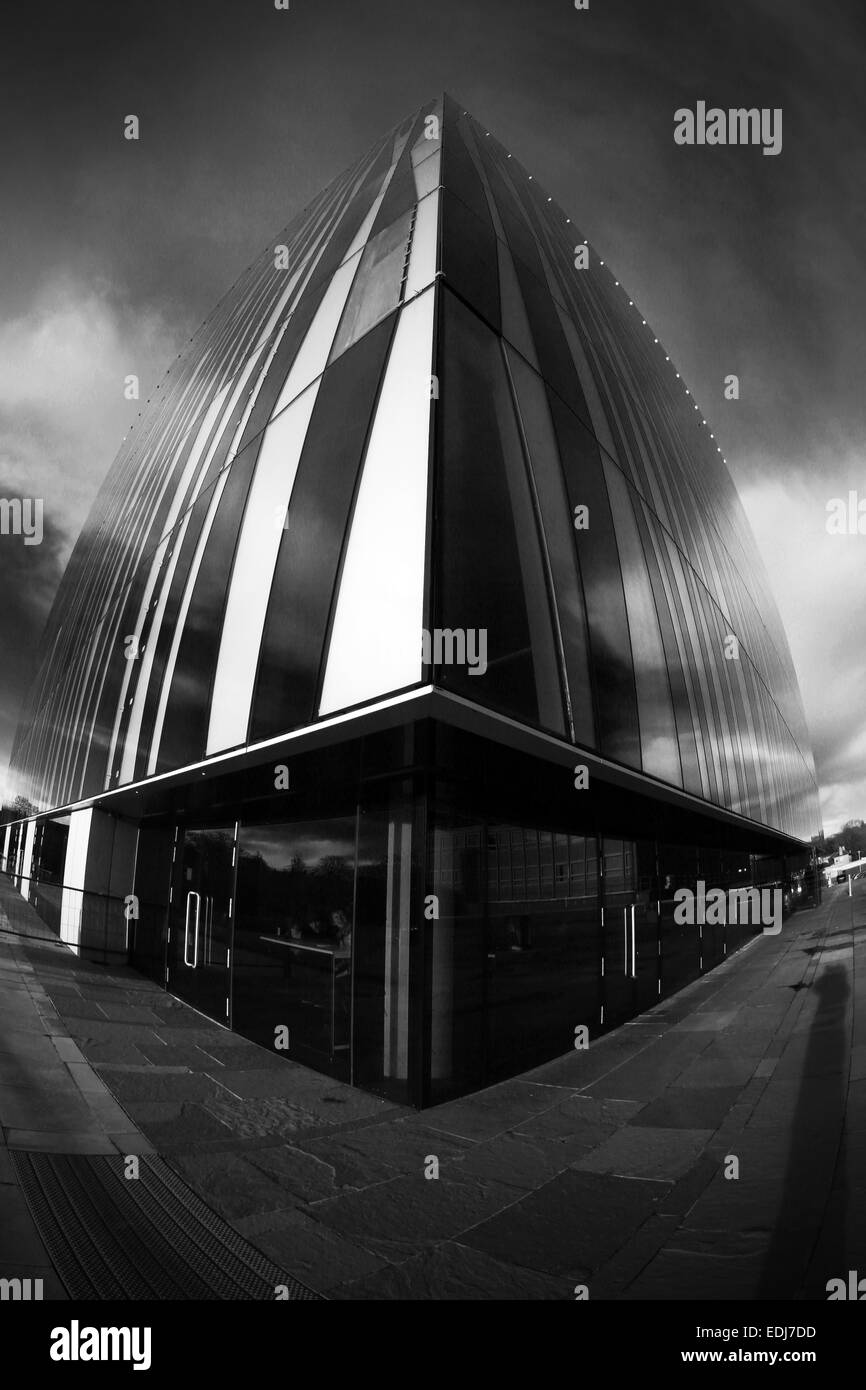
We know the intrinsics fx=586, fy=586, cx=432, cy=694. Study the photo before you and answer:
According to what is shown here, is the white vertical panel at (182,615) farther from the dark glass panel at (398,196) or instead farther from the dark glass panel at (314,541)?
the dark glass panel at (398,196)

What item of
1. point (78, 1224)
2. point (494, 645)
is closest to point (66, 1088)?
point (78, 1224)

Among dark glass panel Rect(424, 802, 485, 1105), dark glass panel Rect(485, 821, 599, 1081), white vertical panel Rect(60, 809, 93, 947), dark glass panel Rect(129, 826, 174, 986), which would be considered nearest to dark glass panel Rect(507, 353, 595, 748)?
dark glass panel Rect(485, 821, 599, 1081)

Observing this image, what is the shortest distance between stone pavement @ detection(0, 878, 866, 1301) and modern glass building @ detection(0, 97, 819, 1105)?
105 centimetres

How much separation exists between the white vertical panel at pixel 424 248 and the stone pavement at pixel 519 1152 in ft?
32.0

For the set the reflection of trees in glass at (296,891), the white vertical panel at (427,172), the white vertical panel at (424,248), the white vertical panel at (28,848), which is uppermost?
the white vertical panel at (427,172)

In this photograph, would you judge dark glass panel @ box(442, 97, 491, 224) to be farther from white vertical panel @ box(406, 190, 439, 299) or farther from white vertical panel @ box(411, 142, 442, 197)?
white vertical panel @ box(406, 190, 439, 299)

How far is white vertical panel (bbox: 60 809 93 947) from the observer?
14898mm

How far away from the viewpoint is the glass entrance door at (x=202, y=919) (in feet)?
34.7

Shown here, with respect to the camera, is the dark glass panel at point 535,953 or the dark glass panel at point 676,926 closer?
the dark glass panel at point 535,953

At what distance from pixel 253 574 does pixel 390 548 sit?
133 inches

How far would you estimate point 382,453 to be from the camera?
7184 mm

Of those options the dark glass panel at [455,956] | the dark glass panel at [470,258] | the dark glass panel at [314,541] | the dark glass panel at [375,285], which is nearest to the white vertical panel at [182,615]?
the dark glass panel at [314,541]
